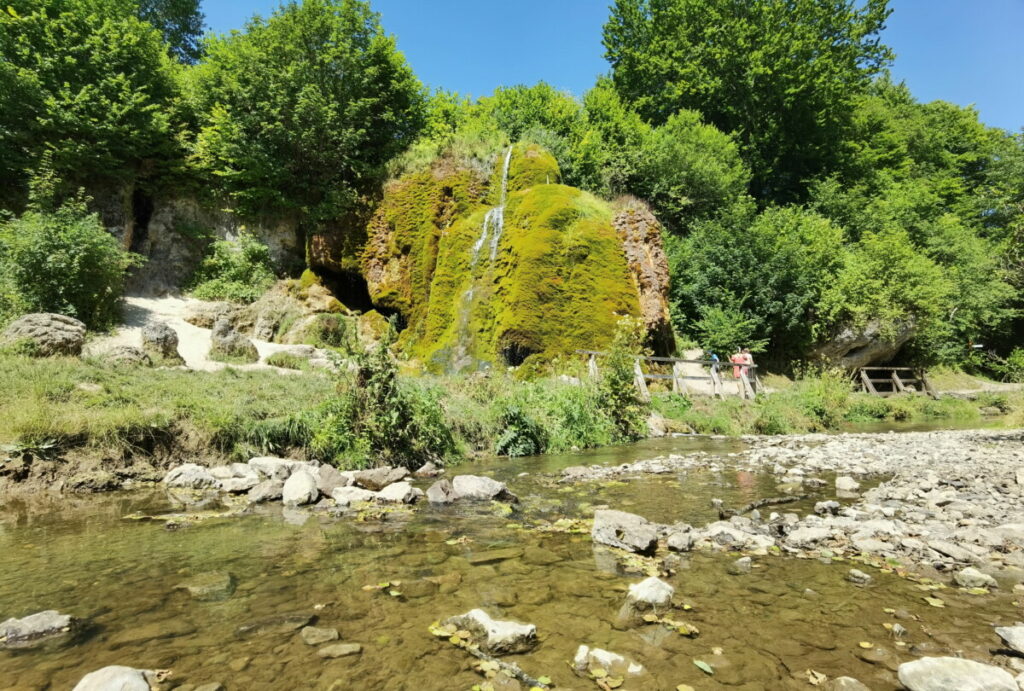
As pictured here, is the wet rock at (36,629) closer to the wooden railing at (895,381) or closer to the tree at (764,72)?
the wooden railing at (895,381)

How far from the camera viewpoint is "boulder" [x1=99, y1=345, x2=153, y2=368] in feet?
32.5

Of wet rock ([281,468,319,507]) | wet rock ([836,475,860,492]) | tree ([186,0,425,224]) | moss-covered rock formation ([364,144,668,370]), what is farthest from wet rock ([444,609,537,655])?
tree ([186,0,425,224])

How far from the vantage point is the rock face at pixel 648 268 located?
54.1 ft

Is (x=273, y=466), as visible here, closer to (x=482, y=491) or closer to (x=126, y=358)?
(x=482, y=491)

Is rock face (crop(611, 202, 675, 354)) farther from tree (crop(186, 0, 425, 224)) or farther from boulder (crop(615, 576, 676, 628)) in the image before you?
boulder (crop(615, 576, 676, 628))

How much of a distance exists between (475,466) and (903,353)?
93.8ft

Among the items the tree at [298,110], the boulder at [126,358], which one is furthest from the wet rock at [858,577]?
the tree at [298,110]

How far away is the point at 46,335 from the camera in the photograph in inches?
373

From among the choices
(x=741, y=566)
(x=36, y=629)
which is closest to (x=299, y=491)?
(x=36, y=629)

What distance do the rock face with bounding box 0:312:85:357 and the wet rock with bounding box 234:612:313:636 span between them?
9612 mm

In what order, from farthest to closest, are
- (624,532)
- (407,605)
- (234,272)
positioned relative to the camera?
(234,272)
(624,532)
(407,605)

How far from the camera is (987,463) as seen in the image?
7.36m

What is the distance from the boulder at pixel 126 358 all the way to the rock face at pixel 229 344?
268 centimetres

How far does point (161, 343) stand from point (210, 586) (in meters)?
11.2
